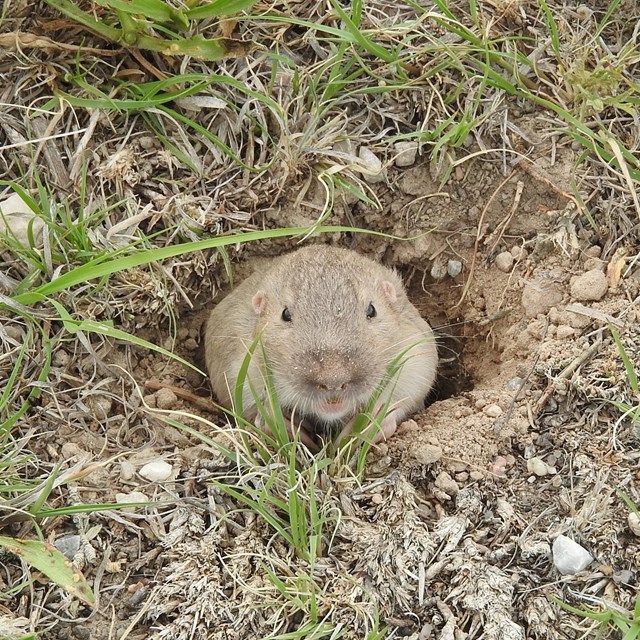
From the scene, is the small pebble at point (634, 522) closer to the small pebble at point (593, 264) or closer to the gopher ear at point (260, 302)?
the small pebble at point (593, 264)

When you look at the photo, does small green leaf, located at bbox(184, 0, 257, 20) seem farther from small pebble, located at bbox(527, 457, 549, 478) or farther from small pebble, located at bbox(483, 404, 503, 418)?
small pebble, located at bbox(527, 457, 549, 478)

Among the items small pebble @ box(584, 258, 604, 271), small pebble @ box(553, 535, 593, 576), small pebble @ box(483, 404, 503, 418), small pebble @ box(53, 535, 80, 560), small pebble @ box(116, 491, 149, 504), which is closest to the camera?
small pebble @ box(553, 535, 593, 576)

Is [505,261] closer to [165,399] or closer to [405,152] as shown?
[405,152]

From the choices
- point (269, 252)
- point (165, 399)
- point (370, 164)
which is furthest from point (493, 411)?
point (269, 252)

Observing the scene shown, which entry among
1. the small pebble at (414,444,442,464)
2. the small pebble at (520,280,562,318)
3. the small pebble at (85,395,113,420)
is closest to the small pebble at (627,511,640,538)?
the small pebble at (414,444,442,464)

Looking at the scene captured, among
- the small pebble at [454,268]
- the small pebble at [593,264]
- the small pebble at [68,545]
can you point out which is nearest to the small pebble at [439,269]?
the small pebble at [454,268]

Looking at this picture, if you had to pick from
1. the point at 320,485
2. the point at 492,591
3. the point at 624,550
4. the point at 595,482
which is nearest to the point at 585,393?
the point at 595,482
